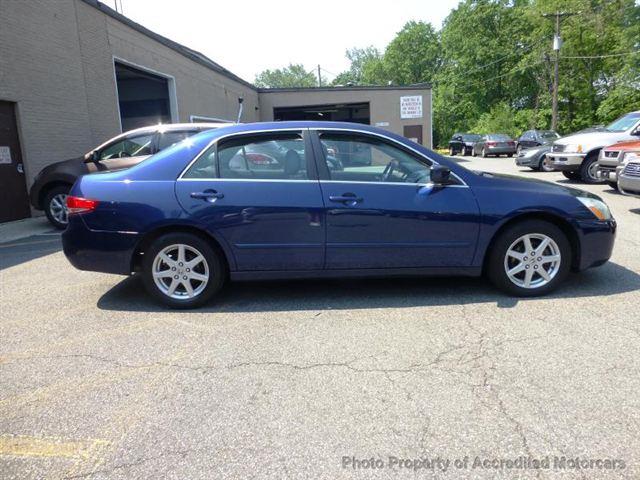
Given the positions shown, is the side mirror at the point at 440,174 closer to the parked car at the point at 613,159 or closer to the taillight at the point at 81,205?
the taillight at the point at 81,205

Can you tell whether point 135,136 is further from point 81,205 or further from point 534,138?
point 534,138

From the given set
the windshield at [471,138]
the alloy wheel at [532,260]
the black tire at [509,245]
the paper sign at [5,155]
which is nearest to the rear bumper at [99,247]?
the black tire at [509,245]

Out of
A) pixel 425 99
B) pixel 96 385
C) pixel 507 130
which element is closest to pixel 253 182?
pixel 96 385

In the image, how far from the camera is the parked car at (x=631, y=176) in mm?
7652

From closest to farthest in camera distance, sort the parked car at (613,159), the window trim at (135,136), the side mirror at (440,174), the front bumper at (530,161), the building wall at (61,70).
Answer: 1. the side mirror at (440,174)
2. the window trim at (135,136)
3. the parked car at (613,159)
4. the building wall at (61,70)
5. the front bumper at (530,161)

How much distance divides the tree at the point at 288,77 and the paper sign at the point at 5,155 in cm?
9258

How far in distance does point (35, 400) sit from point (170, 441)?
1055mm

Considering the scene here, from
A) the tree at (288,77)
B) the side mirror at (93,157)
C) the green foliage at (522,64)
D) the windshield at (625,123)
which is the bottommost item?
the side mirror at (93,157)

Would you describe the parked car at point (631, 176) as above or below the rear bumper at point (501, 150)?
below

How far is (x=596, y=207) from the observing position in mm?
4250

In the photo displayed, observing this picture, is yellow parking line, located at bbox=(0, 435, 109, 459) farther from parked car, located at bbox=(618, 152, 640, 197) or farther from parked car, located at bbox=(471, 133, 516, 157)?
parked car, located at bbox=(471, 133, 516, 157)

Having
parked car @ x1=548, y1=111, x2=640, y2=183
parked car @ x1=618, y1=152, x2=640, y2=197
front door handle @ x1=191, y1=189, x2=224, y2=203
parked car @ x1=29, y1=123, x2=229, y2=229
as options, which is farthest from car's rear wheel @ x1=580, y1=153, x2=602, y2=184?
front door handle @ x1=191, y1=189, x2=224, y2=203

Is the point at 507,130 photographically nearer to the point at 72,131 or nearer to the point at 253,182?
the point at 72,131

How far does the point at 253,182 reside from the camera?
4070 mm
